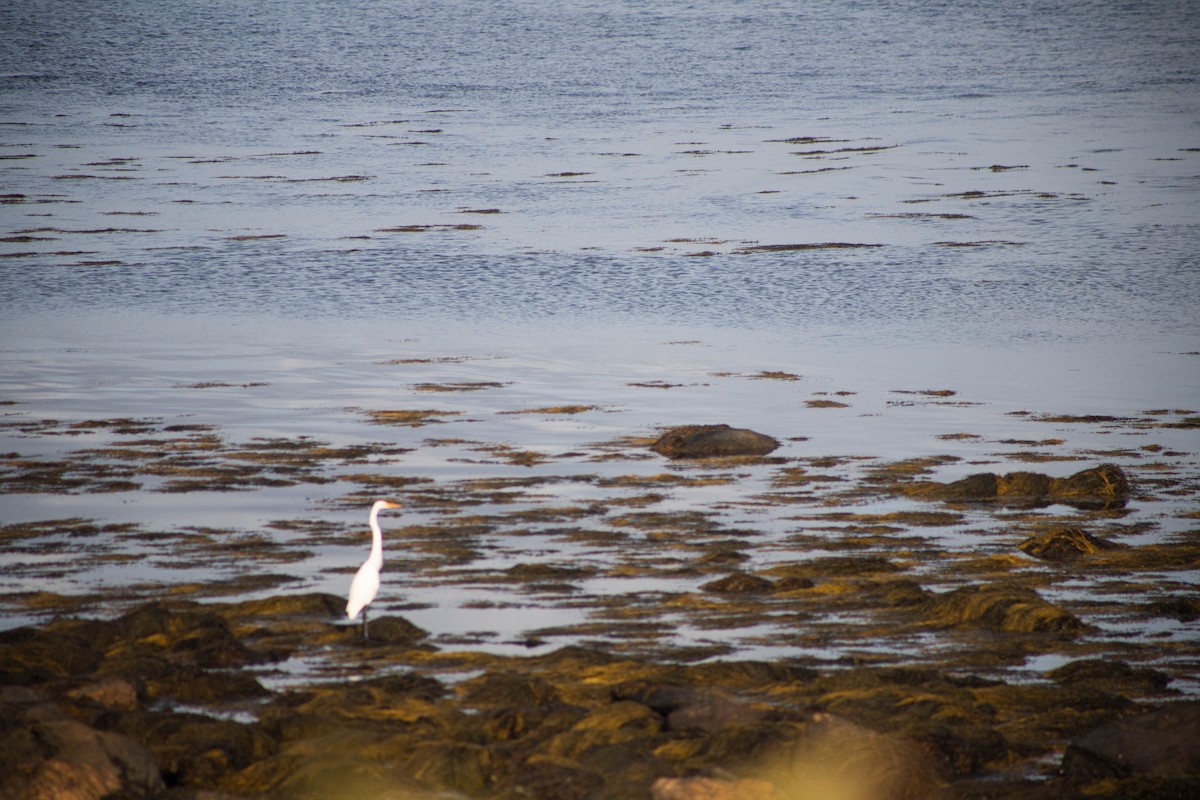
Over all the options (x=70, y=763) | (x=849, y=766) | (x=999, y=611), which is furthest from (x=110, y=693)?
(x=999, y=611)

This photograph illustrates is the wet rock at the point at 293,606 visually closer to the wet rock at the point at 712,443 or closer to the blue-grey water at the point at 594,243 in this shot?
the blue-grey water at the point at 594,243

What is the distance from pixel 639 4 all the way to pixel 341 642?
226ft

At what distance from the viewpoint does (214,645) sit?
750 centimetres

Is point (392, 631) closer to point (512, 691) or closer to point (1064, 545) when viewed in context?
point (512, 691)

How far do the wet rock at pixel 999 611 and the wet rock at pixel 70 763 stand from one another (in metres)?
4.29

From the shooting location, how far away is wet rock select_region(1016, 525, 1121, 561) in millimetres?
9695

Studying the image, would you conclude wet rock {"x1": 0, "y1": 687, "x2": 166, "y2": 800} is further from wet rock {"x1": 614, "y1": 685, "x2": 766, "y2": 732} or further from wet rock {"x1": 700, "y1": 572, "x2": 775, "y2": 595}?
wet rock {"x1": 700, "y1": 572, "x2": 775, "y2": 595}

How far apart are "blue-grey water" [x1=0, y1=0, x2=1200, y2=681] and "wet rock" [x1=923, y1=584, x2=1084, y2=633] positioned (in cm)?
62

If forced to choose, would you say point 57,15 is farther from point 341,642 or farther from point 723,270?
point 341,642

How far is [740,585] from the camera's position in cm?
877

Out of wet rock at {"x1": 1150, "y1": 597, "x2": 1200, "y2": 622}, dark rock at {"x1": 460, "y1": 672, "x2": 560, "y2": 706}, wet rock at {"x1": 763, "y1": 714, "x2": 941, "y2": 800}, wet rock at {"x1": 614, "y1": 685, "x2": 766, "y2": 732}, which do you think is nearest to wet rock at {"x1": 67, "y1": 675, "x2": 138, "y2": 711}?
dark rock at {"x1": 460, "y1": 672, "x2": 560, "y2": 706}

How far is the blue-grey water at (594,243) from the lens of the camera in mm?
13992

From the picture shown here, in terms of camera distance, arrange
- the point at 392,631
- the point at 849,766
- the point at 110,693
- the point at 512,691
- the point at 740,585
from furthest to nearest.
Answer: the point at 740,585, the point at 392,631, the point at 512,691, the point at 110,693, the point at 849,766

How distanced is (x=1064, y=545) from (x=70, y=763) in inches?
251
